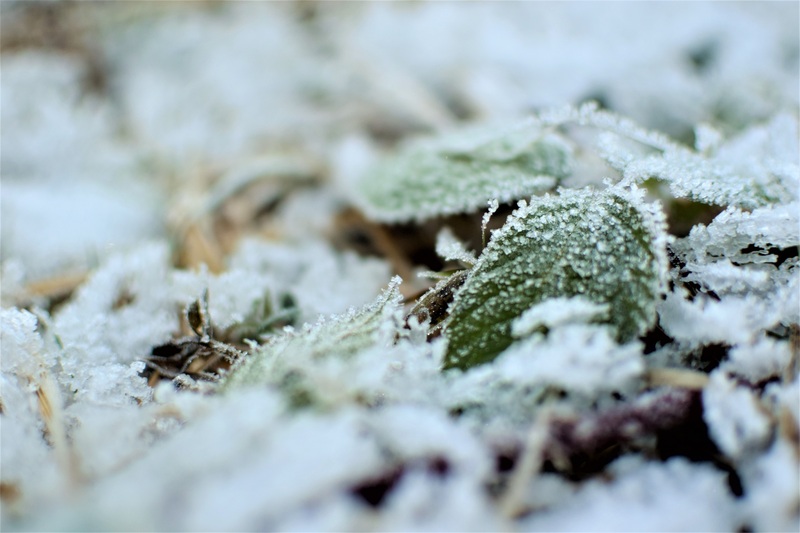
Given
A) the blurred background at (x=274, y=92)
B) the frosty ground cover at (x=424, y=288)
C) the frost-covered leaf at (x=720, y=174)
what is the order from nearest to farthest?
the frosty ground cover at (x=424, y=288) < the frost-covered leaf at (x=720, y=174) < the blurred background at (x=274, y=92)

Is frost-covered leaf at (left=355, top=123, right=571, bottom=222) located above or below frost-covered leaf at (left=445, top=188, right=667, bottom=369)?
above

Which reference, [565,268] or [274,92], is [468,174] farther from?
[274,92]

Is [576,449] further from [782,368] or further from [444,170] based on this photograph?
[444,170]

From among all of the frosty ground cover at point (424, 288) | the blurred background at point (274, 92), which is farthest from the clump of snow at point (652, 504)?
the blurred background at point (274, 92)

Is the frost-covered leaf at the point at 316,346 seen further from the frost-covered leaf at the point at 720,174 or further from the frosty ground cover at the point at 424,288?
the frost-covered leaf at the point at 720,174

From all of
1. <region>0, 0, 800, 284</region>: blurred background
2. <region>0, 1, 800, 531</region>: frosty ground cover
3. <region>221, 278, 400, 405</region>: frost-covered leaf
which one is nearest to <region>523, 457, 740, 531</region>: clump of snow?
<region>0, 1, 800, 531</region>: frosty ground cover

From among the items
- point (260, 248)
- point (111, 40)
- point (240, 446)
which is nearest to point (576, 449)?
point (240, 446)

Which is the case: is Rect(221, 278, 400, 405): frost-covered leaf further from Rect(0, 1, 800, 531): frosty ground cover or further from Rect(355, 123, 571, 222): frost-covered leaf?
Rect(355, 123, 571, 222): frost-covered leaf

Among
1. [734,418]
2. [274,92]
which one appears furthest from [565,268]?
[274,92]
